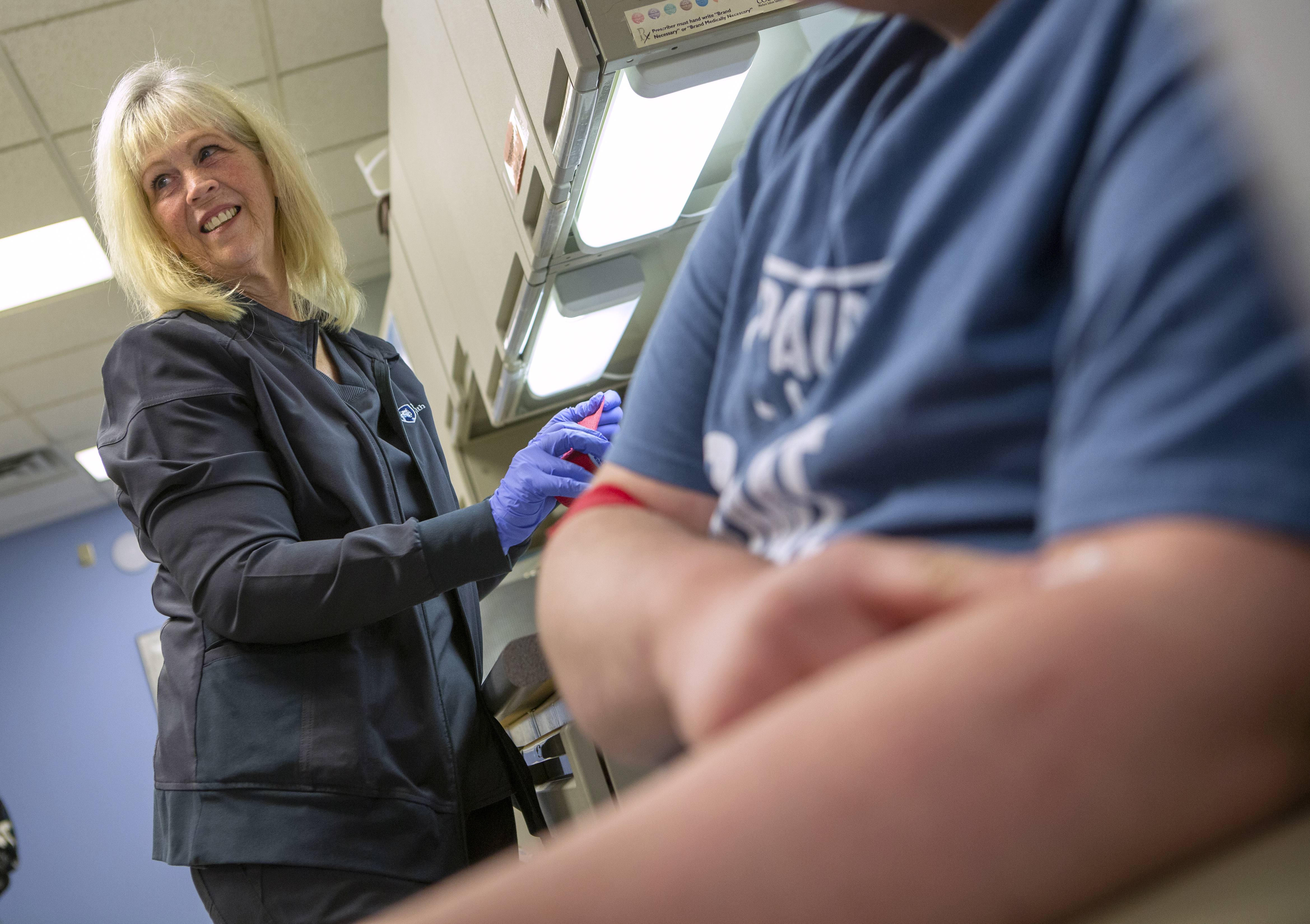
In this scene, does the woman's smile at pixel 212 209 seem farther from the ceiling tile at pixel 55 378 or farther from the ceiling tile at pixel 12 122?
the ceiling tile at pixel 55 378

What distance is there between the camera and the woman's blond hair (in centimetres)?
142

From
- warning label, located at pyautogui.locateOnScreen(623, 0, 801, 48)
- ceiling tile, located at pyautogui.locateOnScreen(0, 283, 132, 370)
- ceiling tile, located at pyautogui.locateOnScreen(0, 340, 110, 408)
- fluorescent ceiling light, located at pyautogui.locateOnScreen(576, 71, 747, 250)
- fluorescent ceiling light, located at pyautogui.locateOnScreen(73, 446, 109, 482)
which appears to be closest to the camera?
warning label, located at pyautogui.locateOnScreen(623, 0, 801, 48)

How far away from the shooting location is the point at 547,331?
2066 mm

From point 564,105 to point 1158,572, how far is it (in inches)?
50.3

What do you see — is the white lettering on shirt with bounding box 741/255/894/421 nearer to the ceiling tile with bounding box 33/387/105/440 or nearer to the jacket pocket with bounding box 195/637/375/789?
the jacket pocket with bounding box 195/637/375/789

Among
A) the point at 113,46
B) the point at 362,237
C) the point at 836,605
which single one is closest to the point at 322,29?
the point at 113,46

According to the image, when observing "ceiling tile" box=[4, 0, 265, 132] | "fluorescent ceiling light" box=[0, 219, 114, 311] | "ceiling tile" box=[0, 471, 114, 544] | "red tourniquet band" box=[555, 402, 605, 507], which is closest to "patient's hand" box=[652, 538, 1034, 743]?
"red tourniquet band" box=[555, 402, 605, 507]

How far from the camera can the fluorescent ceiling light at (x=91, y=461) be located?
214 inches

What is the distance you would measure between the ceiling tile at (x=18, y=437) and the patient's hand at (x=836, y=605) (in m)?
5.52

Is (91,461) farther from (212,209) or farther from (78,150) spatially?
(212,209)

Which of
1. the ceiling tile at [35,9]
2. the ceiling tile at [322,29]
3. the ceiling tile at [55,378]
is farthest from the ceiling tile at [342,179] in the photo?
the ceiling tile at [55,378]

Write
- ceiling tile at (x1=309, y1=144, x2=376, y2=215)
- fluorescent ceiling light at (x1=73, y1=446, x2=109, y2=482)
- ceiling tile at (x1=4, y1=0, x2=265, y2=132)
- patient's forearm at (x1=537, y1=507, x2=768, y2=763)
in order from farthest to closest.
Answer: fluorescent ceiling light at (x1=73, y1=446, x2=109, y2=482)
ceiling tile at (x1=309, y1=144, x2=376, y2=215)
ceiling tile at (x1=4, y1=0, x2=265, y2=132)
patient's forearm at (x1=537, y1=507, x2=768, y2=763)

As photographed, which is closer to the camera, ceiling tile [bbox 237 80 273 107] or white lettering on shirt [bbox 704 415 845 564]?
white lettering on shirt [bbox 704 415 845 564]

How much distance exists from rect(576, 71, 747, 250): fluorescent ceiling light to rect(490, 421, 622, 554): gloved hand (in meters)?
0.37
